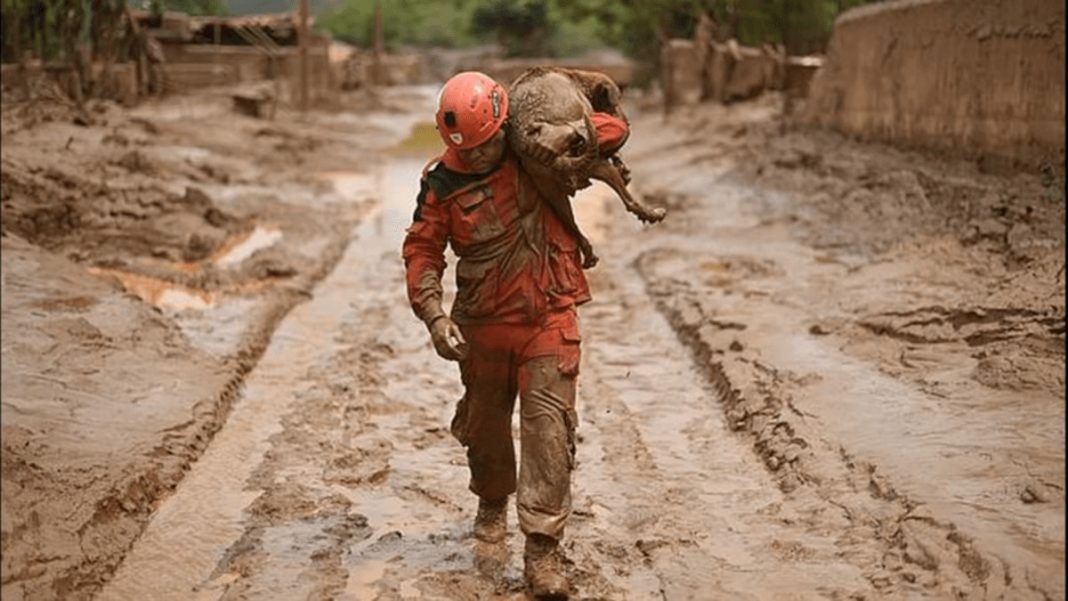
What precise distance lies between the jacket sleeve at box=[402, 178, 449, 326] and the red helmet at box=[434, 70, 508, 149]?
0.84 ft

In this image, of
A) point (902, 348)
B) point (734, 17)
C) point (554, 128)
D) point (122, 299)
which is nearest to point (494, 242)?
point (554, 128)

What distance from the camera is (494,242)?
167 inches

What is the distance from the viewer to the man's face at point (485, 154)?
412cm

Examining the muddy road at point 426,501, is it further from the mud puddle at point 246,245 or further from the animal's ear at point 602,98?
the mud puddle at point 246,245

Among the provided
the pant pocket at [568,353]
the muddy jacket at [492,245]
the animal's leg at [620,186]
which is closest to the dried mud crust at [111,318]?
the muddy jacket at [492,245]

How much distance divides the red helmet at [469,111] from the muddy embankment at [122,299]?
1.72m

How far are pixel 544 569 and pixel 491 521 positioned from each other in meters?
0.57

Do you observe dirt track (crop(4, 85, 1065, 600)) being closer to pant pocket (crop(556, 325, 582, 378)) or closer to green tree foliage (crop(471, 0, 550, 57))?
pant pocket (crop(556, 325, 582, 378))

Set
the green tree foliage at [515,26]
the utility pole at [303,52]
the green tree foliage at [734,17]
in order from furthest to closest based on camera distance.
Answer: the green tree foliage at [515,26] → the green tree foliage at [734,17] → the utility pole at [303,52]

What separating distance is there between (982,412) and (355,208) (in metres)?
9.25

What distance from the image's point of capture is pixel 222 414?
20.5 ft

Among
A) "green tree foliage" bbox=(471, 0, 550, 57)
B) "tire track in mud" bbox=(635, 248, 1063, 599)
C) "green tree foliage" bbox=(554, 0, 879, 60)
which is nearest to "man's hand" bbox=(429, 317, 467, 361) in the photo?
"tire track in mud" bbox=(635, 248, 1063, 599)

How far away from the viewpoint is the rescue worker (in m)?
4.14

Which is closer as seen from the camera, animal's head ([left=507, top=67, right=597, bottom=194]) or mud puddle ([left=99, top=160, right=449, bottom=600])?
animal's head ([left=507, top=67, right=597, bottom=194])
